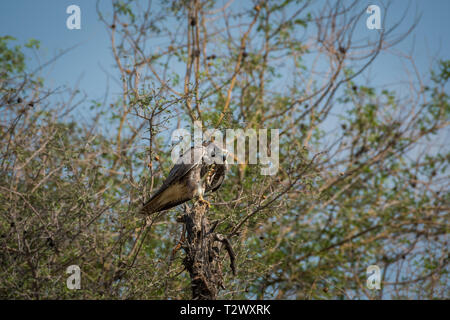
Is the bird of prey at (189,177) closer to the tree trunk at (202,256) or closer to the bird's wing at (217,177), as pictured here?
the bird's wing at (217,177)

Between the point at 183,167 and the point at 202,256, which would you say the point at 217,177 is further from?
the point at 202,256

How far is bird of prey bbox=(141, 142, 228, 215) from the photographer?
473 centimetres

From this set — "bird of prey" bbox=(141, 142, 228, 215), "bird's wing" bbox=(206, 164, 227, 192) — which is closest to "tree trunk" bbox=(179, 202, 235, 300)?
"bird of prey" bbox=(141, 142, 228, 215)

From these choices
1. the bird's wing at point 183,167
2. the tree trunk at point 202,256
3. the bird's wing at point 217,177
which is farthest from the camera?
the bird's wing at point 217,177

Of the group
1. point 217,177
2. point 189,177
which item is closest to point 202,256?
point 189,177

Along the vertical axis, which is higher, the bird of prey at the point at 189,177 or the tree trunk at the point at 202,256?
the bird of prey at the point at 189,177

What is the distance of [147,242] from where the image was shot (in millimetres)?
7461

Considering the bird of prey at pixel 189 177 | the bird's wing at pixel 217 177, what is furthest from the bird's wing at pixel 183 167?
the bird's wing at pixel 217 177

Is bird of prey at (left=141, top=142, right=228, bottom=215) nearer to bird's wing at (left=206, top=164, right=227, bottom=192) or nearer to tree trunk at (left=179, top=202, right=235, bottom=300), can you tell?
bird's wing at (left=206, top=164, right=227, bottom=192)

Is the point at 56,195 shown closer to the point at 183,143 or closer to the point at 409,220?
the point at 183,143

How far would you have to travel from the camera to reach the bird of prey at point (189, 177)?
473 cm

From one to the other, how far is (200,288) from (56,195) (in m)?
3.59
